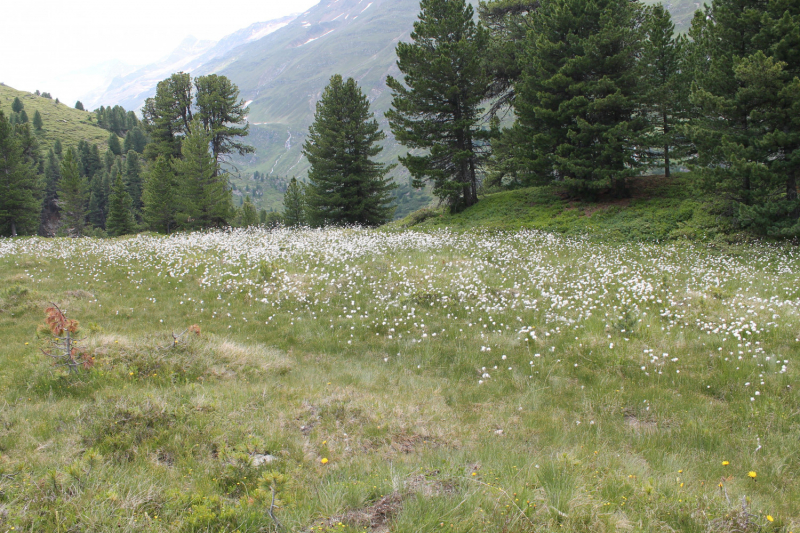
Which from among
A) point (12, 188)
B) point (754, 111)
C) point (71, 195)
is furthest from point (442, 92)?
point (71, 195)

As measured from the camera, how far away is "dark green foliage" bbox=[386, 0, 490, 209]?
2517 cm

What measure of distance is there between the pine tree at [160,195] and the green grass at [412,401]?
34192 millimetres

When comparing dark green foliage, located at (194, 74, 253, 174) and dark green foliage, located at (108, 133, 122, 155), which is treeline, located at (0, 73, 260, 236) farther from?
dark green foliage, located at (108, 133, 122, 155)

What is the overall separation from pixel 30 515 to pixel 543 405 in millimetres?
5559

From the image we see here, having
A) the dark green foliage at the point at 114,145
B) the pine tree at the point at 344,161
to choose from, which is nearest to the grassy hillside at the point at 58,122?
→ the dark green foliage at the point at 114,145

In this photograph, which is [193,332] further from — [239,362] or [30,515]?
[30,515]

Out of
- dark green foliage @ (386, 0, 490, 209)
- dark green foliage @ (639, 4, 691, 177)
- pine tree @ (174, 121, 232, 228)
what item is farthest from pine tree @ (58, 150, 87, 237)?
dark green foliage @ (639, 4, 691, 177)

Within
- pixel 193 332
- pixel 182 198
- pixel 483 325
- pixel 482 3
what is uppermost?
pixel 482 3

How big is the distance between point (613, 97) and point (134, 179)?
103979 millimetres

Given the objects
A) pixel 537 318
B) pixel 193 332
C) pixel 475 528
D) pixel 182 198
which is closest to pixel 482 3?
pixel 182 198

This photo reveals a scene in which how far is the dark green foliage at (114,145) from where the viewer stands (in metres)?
128

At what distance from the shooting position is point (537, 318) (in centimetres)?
871

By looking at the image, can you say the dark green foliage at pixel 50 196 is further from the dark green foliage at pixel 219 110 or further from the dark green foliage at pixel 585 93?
the dark green foliage at pixel 585 93

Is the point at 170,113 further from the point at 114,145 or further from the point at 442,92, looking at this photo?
the point at 114,145
